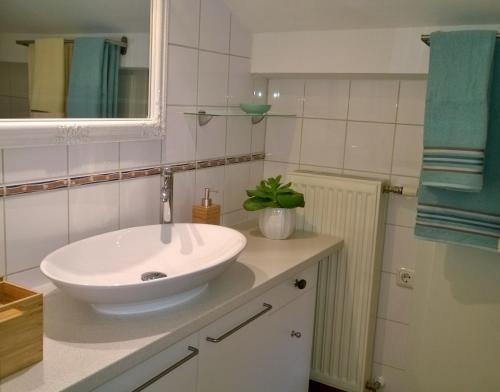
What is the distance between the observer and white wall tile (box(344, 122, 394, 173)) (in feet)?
6.79

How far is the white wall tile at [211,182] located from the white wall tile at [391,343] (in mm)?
864

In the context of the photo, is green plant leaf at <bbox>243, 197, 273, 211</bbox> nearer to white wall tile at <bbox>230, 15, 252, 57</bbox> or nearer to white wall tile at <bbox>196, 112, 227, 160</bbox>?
white wall tile at <bbox>196, 112, 227, 160</bbox>

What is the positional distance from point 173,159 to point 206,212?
221 millimetres

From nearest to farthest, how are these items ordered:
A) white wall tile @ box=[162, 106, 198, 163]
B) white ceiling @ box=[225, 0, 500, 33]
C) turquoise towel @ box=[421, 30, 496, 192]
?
1. turquoise towel @ box=[421, 30, 496, 192]
2. white ceiling @ box=[225, 0, 500, 33]
3. white wall tile @ box=[162, 106, 198, 163]

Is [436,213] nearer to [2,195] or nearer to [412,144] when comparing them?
[412,144]

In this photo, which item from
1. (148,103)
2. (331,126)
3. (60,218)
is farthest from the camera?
(331,126)

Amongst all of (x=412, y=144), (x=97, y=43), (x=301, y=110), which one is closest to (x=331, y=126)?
(x=301, y=110)

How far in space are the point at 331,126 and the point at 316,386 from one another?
113cm

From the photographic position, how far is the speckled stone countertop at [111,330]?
987mm

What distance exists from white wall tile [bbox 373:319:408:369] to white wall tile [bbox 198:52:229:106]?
45.1 inches

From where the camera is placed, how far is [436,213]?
1.75m

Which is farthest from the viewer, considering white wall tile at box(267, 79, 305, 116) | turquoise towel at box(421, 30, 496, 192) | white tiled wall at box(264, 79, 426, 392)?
white wall tile at box(267, 79, 305, 116)

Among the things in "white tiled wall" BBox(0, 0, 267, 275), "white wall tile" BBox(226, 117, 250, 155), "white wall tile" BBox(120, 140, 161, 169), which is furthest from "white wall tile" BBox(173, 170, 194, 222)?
"white wall tile" BBox(226, 117, 250, 155)

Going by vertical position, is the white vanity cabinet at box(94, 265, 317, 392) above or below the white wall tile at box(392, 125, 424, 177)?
below
